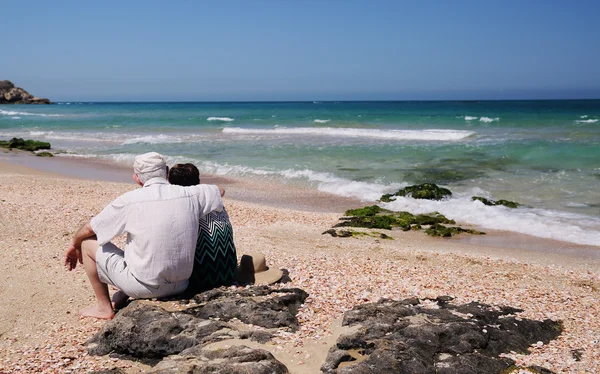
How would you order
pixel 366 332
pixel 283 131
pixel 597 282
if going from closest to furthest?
pixel 366 332
pixel 597 282
pixel 283 131

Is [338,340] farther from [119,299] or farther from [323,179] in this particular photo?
[323,179]

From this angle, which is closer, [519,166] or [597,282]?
[597,282]

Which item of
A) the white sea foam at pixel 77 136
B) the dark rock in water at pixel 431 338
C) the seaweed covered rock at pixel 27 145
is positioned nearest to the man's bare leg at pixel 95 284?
the dark rock in water at pixel 431 338

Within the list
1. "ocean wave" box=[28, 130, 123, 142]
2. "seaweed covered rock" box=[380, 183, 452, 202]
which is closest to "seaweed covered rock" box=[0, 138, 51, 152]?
"ocean wave" box=[28, 130, 123, 142]

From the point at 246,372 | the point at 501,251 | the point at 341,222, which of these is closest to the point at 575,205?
the point at 501,251

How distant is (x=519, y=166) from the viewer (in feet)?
61.5

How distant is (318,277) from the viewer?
571 cm

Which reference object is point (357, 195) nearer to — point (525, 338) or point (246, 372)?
point (525, 338)

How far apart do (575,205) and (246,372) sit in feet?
36.2

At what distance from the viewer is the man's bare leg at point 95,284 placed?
15.3 feet

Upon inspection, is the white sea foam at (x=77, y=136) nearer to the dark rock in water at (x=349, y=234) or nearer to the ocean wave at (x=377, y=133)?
the ocean wave at (x=377, y=133)

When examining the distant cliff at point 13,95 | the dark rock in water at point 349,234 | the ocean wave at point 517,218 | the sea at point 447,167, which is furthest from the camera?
the distant cliff at point 13,95

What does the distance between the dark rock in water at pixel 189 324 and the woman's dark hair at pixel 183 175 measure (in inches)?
39.7

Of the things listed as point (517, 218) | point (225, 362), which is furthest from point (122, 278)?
point (517, 218)
